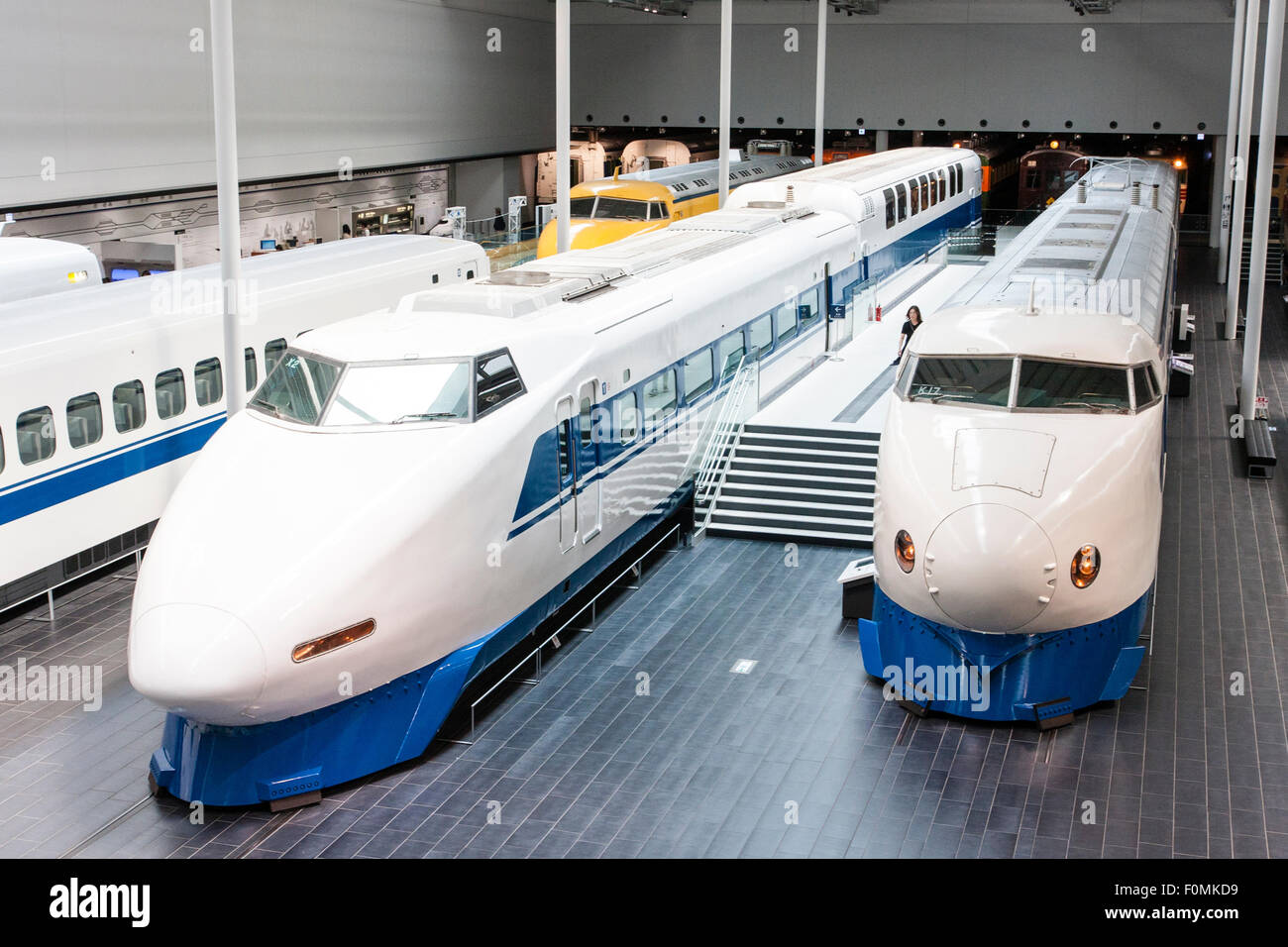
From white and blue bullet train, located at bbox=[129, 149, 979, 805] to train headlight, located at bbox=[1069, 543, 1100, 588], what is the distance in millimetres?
4508

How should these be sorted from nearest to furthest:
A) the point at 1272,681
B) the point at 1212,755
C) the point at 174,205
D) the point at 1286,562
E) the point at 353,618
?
1. the point at 353,618
2. the point at 1212,755
3. the point at 1272,681
4. the point at 1286,562
5. the point at 174,205

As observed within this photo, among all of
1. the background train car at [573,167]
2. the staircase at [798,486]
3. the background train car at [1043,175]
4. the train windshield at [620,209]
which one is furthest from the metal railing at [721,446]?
the background train car at [573,167]

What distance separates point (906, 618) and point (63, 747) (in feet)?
23.0

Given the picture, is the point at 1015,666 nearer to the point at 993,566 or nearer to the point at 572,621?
the point at 993,566

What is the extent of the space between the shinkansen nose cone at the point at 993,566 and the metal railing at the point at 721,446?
20.0 ft

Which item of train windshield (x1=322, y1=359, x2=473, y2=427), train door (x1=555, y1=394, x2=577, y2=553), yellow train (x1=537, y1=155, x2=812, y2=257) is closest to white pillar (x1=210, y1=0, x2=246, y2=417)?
train windshield (x1=322, y1=359, x2=473, y2=427)

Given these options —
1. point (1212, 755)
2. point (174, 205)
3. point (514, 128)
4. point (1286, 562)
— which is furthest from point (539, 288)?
point (514, 128)

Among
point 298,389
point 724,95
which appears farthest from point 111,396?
point 724,95

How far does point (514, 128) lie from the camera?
44250mm

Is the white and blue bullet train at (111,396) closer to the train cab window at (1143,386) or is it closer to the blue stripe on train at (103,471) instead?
the blue stripe on train at (103,471)

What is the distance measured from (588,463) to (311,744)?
418cm

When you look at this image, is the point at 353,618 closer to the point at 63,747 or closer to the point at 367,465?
the point at 367,465

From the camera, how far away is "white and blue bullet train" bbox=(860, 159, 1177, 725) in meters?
10.7

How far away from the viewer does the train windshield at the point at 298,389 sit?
11.5m
